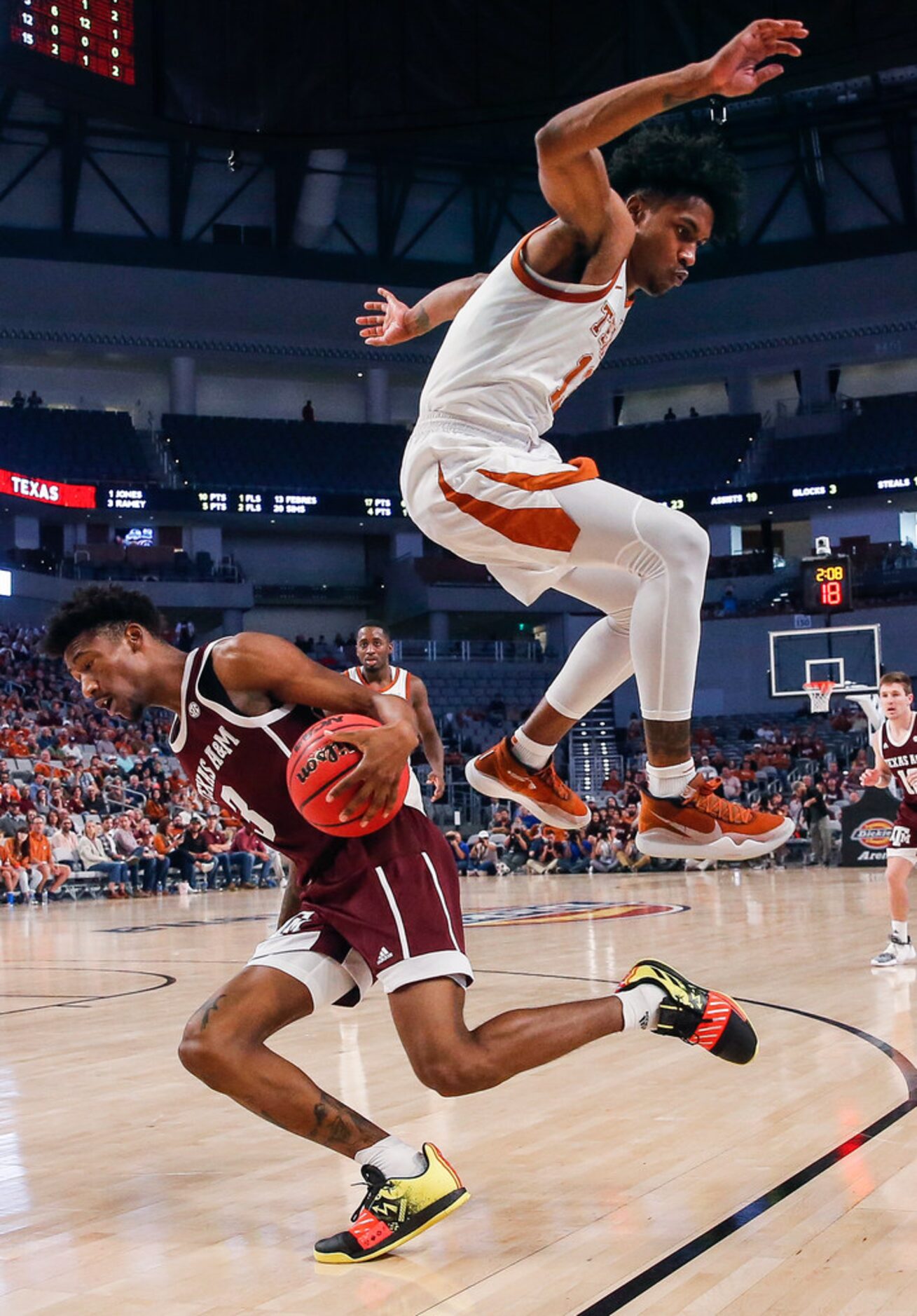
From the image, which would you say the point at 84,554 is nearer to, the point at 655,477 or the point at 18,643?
the point at 18,643

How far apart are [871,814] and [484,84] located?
12809 millimetres

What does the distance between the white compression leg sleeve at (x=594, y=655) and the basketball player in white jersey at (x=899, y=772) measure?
214 inches

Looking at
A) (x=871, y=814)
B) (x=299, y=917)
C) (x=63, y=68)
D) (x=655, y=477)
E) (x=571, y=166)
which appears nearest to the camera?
(x=571, y=166)

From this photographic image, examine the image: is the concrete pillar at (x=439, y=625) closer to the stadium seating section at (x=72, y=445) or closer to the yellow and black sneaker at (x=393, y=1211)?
the stadium seating section at (x=72, y=445)

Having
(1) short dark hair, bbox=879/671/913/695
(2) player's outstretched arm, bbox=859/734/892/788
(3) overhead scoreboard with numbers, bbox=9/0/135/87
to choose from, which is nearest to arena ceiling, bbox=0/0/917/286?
(3) overhead scoreboard with numbers, bbox=9/0/135/87

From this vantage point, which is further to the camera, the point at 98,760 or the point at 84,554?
the point at 84,554

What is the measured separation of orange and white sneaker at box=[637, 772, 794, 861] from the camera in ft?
14.0

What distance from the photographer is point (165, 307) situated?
118ft

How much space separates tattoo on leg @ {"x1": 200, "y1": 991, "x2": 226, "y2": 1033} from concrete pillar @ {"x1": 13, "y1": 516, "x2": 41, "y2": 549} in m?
33.2

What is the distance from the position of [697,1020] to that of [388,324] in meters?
2.70

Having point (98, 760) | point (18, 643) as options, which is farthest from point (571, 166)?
point (18, 643)

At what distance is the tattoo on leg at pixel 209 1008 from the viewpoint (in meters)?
3.77

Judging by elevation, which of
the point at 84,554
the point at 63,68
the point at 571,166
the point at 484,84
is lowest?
the point at 571,166

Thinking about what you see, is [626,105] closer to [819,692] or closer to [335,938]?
[335,938]
